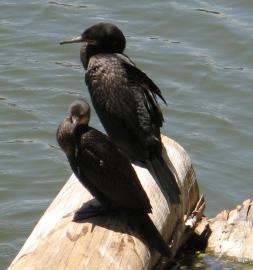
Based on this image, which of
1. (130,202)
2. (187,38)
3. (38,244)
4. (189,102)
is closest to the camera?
(38,244)

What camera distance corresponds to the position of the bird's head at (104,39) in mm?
7488

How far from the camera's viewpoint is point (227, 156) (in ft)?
31.4

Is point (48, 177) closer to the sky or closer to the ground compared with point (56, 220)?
closer to the ground

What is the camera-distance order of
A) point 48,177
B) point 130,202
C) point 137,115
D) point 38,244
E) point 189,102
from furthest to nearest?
point 189,102 < point 48,177 < point 137,115 < point 130,202 < point 38,244

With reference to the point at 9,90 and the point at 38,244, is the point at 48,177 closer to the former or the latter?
the point at 9,90

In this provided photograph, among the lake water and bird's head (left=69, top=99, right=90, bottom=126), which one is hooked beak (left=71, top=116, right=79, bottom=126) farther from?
the lake water

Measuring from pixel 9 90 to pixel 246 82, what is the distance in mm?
2564

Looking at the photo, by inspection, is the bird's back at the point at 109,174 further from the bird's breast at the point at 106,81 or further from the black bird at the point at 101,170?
the bird's breast at the point at 106,81

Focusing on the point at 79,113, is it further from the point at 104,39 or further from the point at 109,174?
the point at 104,39

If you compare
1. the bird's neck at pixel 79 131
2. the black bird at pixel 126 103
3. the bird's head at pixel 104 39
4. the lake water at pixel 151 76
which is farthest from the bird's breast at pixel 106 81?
the lake water at pixel 151 76

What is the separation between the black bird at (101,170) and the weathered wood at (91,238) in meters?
0.10

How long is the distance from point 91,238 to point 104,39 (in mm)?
2385

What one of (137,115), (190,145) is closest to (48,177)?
(190,145)

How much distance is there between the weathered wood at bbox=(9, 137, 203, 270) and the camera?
17.3ft
